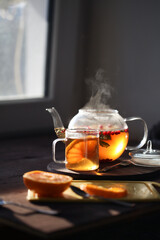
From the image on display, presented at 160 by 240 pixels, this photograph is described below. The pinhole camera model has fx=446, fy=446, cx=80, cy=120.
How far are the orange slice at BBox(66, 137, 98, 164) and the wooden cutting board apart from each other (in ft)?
0.30

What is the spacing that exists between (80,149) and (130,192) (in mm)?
219

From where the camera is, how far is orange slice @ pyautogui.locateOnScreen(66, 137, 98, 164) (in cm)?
131

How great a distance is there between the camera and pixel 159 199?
1121 mm

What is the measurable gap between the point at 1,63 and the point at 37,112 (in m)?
0.43

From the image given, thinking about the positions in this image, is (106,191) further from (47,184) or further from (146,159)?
(146,159)

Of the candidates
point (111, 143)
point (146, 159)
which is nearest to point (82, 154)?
point (111, 143)

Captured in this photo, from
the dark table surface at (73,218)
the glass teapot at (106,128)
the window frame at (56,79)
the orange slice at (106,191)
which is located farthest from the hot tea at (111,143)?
the window frame at (56,79)

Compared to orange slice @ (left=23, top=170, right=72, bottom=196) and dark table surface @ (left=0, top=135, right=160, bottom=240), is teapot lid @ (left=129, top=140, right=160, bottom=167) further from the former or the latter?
orange slice @ (left=23, top=170, right=72, bottom=196)

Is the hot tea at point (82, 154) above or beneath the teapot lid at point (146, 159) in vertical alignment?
above

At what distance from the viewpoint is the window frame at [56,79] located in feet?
10.2

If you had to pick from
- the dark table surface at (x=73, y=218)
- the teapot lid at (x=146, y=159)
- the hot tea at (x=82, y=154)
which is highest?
the hot tea at (x=82, y=154)

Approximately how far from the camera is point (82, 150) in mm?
1308

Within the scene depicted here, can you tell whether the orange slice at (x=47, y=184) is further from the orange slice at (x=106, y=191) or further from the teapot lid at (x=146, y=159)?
the teapot lid at (x=146, y=159)

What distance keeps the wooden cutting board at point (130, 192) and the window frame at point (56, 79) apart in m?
1.88
